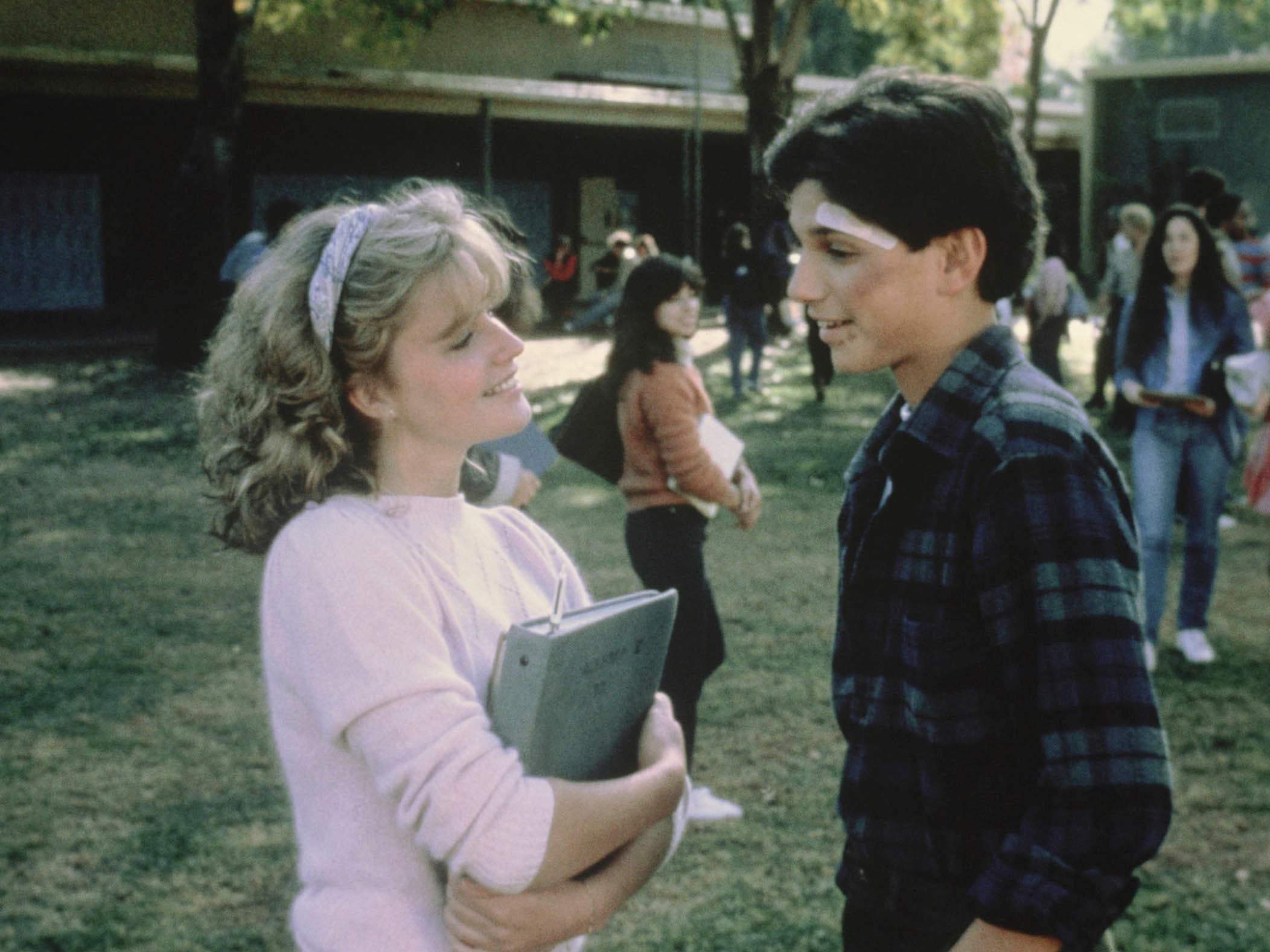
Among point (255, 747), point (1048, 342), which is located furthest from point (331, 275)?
point (1048, 342)

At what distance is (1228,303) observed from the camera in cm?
580

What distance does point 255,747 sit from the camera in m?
5.16

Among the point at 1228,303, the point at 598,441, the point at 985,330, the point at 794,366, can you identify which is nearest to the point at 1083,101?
the point at 794,366

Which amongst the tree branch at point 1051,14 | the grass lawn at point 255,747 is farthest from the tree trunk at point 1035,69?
the grass lawn at point 255,747

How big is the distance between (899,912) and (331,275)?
1116 millimetres

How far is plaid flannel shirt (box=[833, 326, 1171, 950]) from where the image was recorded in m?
1.41

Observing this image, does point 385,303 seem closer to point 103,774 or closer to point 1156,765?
point 1156,765

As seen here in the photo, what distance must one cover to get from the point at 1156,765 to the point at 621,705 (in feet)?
2.18

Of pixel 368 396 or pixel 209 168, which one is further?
pixel 209 168

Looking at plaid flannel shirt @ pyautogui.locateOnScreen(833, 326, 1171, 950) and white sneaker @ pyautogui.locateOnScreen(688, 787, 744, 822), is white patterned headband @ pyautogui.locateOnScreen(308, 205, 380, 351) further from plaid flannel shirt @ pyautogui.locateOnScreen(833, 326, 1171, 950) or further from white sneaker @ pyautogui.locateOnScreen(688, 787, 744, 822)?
white sneaker @ pyautogui.locateOnScreen(688, 787, 744, 822)

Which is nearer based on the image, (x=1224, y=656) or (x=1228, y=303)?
(x=1228, y=303)

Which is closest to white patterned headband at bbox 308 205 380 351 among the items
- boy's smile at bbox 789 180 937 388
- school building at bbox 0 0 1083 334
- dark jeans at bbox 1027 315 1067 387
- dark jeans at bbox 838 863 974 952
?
boy's smile at bbox 789 180 937 388

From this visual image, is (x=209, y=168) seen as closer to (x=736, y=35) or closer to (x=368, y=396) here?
(x=736, y=35)

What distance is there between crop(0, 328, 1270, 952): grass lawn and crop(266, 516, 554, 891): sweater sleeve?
96.1 inches
